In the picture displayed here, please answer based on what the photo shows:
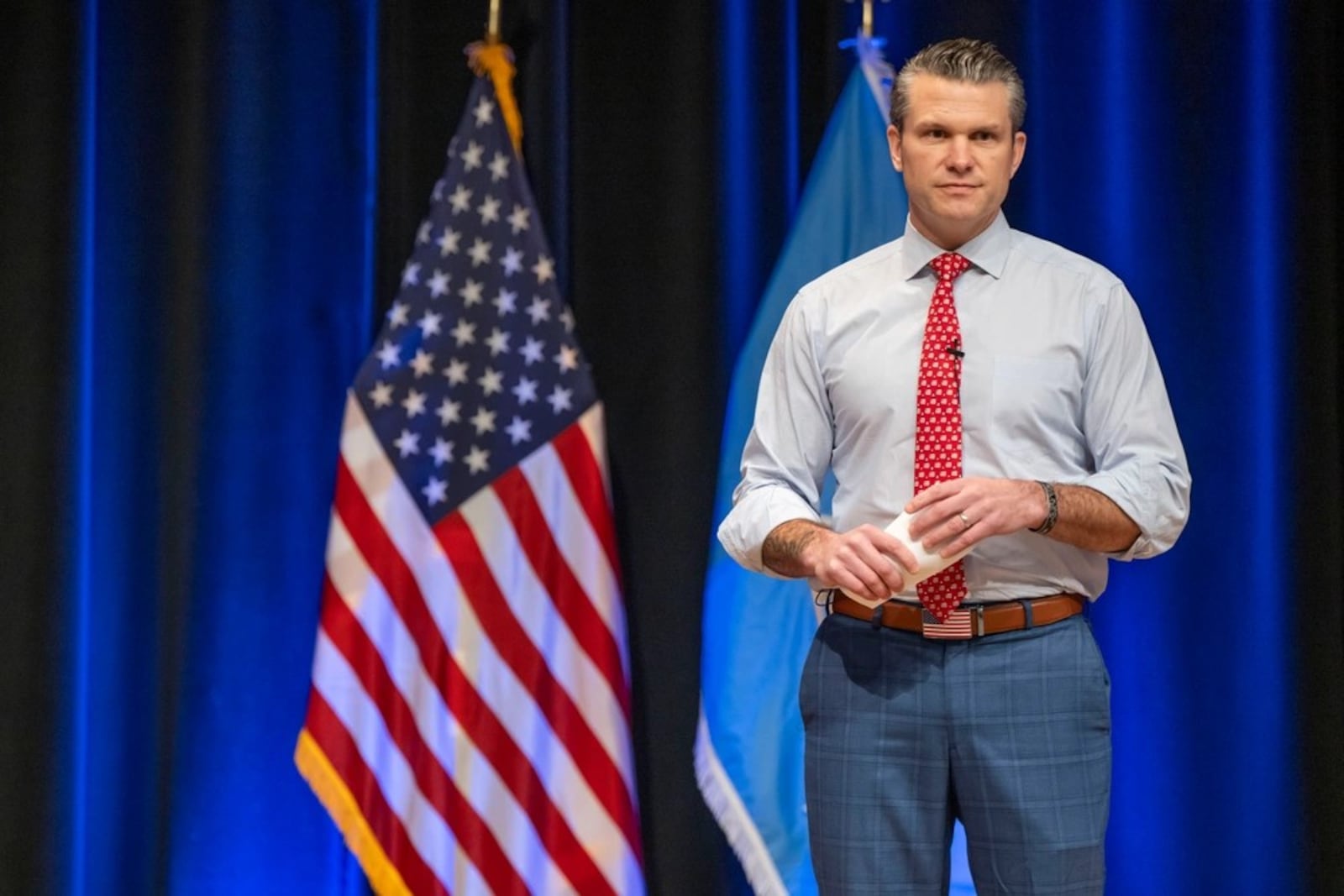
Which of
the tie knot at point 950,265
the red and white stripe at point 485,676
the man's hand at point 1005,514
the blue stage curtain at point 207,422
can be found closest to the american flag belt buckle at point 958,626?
the man's hand at point 1005,514

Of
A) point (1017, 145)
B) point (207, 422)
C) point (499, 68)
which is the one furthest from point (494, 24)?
point (1017, 145)

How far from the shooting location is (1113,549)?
1.98m

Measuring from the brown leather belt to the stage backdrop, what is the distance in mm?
1073

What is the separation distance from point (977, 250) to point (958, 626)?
0.55 m

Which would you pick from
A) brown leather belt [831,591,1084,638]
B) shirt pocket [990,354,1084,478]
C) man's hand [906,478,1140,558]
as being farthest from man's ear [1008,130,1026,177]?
brown leather belt [831,591,1084,638]

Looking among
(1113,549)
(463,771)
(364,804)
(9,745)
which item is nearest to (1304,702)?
(1113,549)

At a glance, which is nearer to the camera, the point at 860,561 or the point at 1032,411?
the point at 860,561

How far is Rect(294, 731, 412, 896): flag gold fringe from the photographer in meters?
2.99

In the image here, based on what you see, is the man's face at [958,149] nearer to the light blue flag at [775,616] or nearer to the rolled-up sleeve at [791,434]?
the rolled-up sleeve at [791,434]

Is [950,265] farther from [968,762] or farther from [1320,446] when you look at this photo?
[1320,446]

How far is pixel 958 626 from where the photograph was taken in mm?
1986

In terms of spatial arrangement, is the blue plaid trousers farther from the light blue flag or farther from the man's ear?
the light blue flag

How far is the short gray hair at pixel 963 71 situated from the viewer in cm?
210

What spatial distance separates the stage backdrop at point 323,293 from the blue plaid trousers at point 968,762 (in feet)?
3.61
